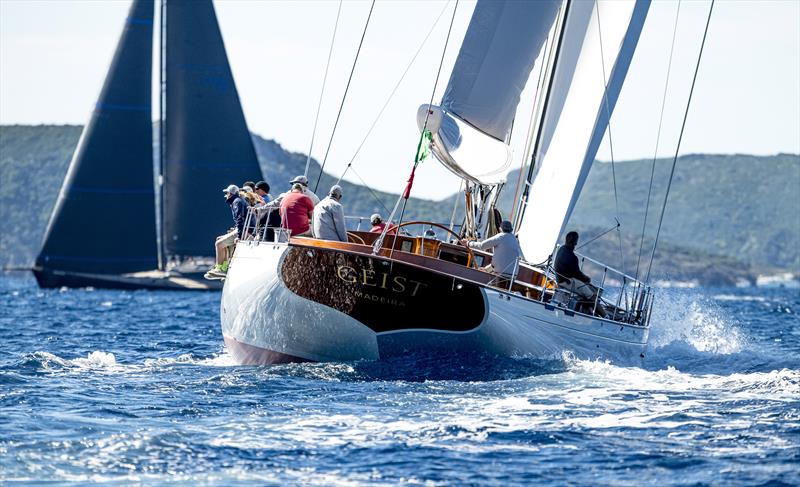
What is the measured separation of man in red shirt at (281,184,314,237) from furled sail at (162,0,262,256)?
33177mm

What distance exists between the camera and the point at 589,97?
1547cm

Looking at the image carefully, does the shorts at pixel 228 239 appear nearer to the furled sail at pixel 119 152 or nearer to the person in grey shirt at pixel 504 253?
the person in grey shirt at pixel 504 253

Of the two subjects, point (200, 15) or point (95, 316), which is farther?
point (200, 15)

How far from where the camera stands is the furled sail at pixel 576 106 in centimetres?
1473

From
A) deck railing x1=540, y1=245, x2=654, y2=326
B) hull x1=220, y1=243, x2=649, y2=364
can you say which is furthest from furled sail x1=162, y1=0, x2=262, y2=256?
hull x1=220, y1=243, x2=649, y2=364

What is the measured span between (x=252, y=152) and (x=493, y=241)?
3651cm

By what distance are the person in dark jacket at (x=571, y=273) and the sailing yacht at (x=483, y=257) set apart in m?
0.18

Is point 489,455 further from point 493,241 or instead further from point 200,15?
point 200,15

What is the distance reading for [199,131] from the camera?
48.0m

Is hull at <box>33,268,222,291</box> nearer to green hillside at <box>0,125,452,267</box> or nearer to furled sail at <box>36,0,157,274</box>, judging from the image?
furled sail at <box>36,0,157,274</box>

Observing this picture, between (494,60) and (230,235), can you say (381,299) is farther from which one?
(494,60)

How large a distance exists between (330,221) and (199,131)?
35232mm

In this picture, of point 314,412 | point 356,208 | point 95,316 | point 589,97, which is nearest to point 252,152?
point 95,316

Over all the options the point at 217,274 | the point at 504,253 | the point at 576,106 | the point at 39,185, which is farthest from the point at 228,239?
the point at 39,185
